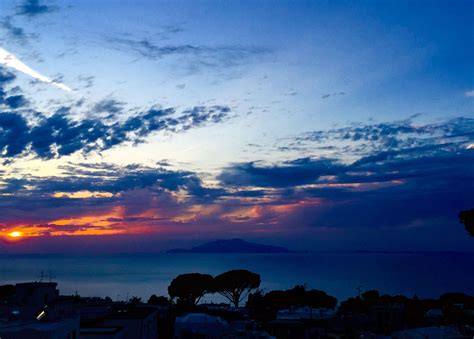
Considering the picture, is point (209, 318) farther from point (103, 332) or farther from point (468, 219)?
point (468, 219)

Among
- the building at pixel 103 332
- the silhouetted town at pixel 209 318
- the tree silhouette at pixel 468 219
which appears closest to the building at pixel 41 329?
the silhouetted town at pixel 209 318

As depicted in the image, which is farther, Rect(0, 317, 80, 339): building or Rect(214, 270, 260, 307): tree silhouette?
Rect(214, 270, 260, 307): tree silhouette

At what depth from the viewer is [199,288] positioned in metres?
61.2

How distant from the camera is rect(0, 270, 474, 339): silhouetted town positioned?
21.4 metres

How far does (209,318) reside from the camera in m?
32.1

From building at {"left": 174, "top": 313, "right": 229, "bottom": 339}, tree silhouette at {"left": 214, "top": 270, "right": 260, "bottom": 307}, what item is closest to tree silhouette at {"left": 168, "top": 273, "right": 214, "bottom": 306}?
tree silhouette at {"left": 214, "top": 270, "right": 260, "bottom": 307}

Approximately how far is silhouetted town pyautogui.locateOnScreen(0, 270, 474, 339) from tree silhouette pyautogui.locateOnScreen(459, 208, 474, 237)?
19.4 feet

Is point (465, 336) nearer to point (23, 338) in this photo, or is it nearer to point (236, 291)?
point (23, 338)

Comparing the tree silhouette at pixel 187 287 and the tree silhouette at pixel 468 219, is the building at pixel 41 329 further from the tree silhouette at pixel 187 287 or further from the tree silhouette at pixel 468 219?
the tree silhouette at pixel 187 287

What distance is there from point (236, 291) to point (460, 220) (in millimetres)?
37873

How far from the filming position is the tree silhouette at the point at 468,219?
3231 cm

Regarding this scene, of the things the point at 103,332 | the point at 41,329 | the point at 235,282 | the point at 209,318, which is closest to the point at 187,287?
the point at 235,282

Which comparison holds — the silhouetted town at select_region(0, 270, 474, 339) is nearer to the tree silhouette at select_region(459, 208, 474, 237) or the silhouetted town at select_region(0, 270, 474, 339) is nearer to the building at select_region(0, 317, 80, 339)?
the building at select_region(0, 317, 80, 339)

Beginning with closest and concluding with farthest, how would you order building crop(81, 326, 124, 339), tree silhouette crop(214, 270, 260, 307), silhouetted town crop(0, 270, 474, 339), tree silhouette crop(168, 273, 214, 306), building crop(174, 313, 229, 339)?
silhouetted town crop(0, 270, 474, 339), building crop(81, 326, 124, 339), building crop(174, 313, 229, 339), tree silhouette crop(168, 273, 214, 306), tree silhouette crop(214, 270, 260, 307)
